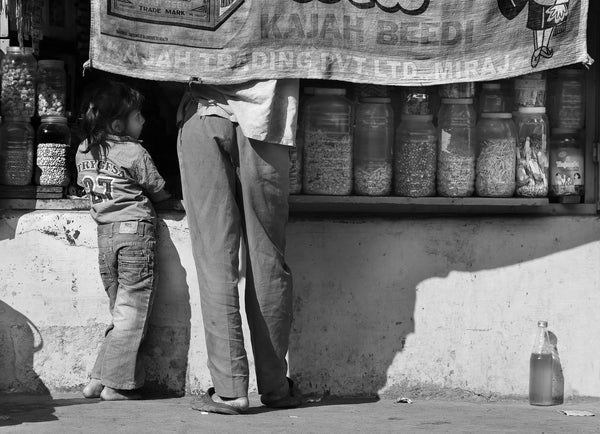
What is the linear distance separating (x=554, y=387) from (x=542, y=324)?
1.13 ft

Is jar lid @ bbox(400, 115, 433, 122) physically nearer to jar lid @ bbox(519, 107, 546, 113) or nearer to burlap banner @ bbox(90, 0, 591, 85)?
burlap banner @ bbox(90, 0, 591, 85)

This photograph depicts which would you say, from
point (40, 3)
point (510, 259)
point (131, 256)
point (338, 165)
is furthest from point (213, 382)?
point (40, 3)

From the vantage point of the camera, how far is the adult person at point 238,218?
214 inches

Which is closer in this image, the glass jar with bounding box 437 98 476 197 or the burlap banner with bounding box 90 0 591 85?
the burlap banner with bounding box 90 0 591 85

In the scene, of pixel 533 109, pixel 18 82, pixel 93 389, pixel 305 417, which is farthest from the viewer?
pixel 533 109

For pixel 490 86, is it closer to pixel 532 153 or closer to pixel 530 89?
pixel 530 89

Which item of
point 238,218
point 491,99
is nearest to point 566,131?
point 491,99

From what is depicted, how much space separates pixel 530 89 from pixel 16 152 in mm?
2686

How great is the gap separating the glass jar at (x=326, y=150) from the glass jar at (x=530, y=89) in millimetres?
937

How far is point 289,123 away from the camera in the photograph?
5488 millimetres

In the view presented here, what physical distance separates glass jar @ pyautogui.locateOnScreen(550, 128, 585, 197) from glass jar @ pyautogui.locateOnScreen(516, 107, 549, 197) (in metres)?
0.08

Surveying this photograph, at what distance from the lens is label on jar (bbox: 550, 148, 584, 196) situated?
5.99m

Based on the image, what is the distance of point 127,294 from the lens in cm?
566

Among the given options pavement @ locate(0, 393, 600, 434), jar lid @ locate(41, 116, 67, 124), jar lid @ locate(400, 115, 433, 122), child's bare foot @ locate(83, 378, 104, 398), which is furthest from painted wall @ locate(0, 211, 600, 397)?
jar lid @ locate(41, 116, 67, 124)
